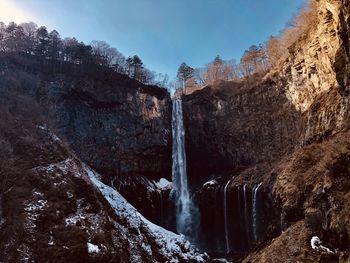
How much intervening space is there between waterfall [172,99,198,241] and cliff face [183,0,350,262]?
0.99 m

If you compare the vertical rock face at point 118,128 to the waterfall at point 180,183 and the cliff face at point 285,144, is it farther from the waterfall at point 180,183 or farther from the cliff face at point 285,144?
the cliff face at point 285,144

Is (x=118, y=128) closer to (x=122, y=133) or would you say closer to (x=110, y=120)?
(x=122, y=133)

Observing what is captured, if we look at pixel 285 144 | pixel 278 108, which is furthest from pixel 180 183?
pixel 278 108

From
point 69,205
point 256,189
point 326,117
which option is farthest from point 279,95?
point 69,205

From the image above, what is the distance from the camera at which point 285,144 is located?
124ft

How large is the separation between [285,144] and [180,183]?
12.6 meters

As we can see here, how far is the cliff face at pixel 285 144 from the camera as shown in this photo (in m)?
16.2

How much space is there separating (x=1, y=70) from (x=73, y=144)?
10312mm

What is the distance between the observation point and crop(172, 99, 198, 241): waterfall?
38.6 meters

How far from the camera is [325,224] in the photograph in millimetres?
14594

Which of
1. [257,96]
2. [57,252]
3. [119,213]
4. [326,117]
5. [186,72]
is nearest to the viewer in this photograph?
[57,252]

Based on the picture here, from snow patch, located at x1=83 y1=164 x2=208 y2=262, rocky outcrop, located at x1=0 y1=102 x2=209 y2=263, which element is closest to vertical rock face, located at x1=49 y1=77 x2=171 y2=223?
rocky outcrop, located at x1=0 y1=102 x2=209 y2=263

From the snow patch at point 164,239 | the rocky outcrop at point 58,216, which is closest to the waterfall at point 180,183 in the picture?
the snow patch at point 164,239

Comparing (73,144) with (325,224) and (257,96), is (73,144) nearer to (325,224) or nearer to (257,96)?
(257,96)
